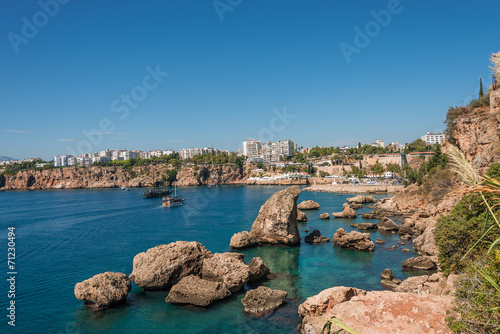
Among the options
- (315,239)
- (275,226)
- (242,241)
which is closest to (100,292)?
(242,241)

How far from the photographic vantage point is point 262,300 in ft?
60.8

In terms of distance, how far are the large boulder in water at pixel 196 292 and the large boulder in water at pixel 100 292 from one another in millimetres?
3010

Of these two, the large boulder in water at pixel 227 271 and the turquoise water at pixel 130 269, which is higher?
the large boulder in water at pixel 227 271

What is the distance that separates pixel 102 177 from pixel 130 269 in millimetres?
128032

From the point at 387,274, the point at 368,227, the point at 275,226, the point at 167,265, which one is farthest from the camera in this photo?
the point at 368,227

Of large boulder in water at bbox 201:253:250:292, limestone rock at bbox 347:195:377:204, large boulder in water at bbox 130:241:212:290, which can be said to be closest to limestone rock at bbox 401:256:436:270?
large boulder in water at bbox 201:253:250:292

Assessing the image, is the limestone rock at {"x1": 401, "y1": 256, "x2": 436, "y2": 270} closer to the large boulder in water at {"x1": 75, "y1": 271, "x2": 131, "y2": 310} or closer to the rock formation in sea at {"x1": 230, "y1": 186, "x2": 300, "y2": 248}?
the rock formation in sea at {"x1": 230, "y1": 186, "x2": 300, "y2": 248}

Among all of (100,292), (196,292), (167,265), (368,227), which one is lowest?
(368,227)

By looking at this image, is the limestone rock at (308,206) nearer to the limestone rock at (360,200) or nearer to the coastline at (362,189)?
the limestone rock at (360,200)

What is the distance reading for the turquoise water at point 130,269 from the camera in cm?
1738

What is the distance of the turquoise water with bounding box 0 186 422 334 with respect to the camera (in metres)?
17.4

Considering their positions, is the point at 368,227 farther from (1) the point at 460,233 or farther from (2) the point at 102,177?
(2) the point at 102,177

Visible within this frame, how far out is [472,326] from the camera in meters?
10.1

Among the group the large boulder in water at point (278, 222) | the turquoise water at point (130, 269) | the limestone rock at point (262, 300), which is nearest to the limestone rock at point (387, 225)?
the turquoise water at point (130, 269)
